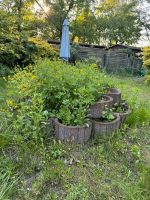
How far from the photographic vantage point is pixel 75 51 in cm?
1523

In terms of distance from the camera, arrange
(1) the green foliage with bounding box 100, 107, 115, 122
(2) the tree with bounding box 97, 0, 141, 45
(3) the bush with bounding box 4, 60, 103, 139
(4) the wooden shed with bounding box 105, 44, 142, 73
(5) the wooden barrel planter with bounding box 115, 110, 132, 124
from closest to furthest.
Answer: (3) the bush with bounding box 4, 60, 103, 139
(1) the green foliage with bounding box 100, 107, 115, 122
(5) the wooden barrel planter with bounding box 115, 110, 132, 124
(4) the wooden shed with bounding box 105, 44, 142, 73
(2) the tree with bounding box 97, 0, 141, 45

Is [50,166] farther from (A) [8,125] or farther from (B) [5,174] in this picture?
(A) [8,125]

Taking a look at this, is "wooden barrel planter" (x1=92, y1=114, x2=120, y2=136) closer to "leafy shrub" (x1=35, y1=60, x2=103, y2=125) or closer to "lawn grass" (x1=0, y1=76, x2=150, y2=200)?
"lawn grass" (x1=0, y1=76, x2=150, y2=200)

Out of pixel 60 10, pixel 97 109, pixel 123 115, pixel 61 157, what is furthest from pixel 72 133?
pixel 60 10

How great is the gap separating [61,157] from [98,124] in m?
0.61

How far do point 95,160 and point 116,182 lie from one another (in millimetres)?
402

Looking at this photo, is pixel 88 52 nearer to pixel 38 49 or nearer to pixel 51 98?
pixel 38 49

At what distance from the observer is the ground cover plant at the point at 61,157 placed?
2236mm

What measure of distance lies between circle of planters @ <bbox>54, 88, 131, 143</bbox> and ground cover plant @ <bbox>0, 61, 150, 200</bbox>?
0.09m

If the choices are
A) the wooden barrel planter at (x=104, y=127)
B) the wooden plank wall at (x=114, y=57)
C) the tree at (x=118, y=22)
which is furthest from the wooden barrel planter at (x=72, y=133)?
the tree at (x=118, y=22)

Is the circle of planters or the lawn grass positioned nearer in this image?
the lawn grass

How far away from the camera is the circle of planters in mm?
2804

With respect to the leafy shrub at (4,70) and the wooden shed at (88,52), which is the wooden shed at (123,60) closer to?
the wooden shed at (88,52)

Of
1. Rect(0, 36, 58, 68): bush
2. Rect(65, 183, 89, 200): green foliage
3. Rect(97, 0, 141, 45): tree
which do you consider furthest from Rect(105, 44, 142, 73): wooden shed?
Rect(65, 183, 89, 200): green foliage
